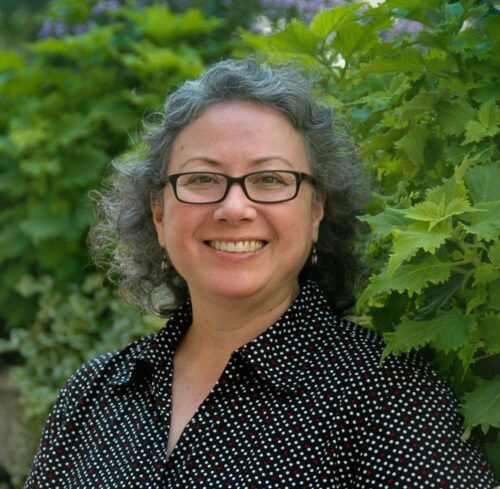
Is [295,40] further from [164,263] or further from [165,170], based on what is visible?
[164,263]

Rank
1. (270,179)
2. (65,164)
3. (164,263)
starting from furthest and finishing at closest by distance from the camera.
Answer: (65,164), (164,263), (270,179)

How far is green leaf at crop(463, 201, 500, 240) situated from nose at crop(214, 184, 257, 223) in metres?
0.51

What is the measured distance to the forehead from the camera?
2107mm

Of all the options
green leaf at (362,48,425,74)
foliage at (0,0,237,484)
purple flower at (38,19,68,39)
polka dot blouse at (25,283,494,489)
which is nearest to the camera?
polka dot blouse at (25,283,494,489)

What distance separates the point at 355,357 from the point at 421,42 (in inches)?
25.2

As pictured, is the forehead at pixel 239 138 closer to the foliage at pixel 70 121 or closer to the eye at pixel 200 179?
the eye at pixel 200 179

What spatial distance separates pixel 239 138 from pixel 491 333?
2.16 ft

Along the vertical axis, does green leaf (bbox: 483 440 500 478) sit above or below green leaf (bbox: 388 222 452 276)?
below

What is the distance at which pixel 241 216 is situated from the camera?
Answer: 2.08m

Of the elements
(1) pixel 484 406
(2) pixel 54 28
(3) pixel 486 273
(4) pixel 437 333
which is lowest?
(1) pixel 484 406

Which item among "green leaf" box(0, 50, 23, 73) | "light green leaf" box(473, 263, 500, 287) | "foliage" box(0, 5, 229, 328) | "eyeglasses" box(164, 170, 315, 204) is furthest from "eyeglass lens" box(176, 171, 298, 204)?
"green leaf" box(0, 50, 23, 73)

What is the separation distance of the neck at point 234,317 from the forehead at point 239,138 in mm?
293

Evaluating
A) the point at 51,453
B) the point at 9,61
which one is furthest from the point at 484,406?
the point at 9,61

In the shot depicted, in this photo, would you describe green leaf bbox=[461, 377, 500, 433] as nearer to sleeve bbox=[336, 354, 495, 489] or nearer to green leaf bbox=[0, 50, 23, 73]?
sleeve bbox=[336, 354, 495, 489]
